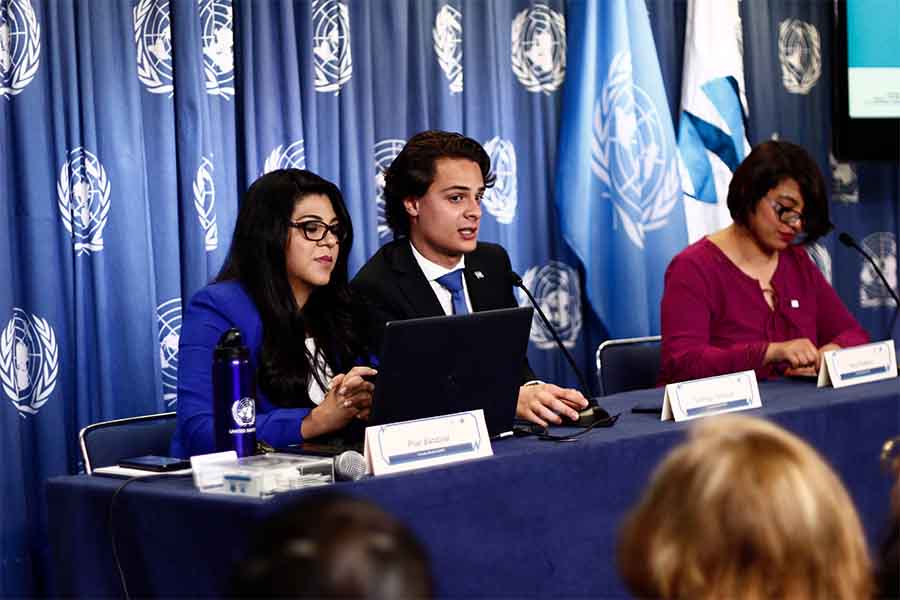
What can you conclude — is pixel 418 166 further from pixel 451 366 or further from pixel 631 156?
pixel 631 156

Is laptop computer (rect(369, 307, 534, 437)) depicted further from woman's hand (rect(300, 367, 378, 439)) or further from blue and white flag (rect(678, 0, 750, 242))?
blue and white flag (rect(678, 0, 750, 242))

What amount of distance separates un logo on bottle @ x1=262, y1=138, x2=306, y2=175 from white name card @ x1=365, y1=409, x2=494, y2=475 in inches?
65.2

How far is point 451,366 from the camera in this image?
7.00ft

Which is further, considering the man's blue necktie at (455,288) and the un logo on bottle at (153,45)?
the un logo on bottle at (153,45)

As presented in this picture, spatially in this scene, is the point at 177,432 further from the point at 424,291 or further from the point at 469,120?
the point at 469,120

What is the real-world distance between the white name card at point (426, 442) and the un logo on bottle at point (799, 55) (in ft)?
11.0

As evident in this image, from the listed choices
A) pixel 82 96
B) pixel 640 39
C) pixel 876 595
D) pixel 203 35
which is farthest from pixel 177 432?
pixel 640 39

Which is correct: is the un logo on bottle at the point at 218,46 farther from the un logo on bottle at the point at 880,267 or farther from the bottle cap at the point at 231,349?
the un logo on bottle at the point at 880,267

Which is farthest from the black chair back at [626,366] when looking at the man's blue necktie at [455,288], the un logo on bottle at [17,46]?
the un logo on bottle at [17,46]

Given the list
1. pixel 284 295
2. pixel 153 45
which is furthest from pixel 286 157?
pixel 284 295

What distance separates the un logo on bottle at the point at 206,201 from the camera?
340cm

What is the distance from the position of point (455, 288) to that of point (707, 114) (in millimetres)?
1939

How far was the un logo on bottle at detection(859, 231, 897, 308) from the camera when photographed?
5.27 meters

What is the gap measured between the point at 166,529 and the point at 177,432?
1.94 ft
